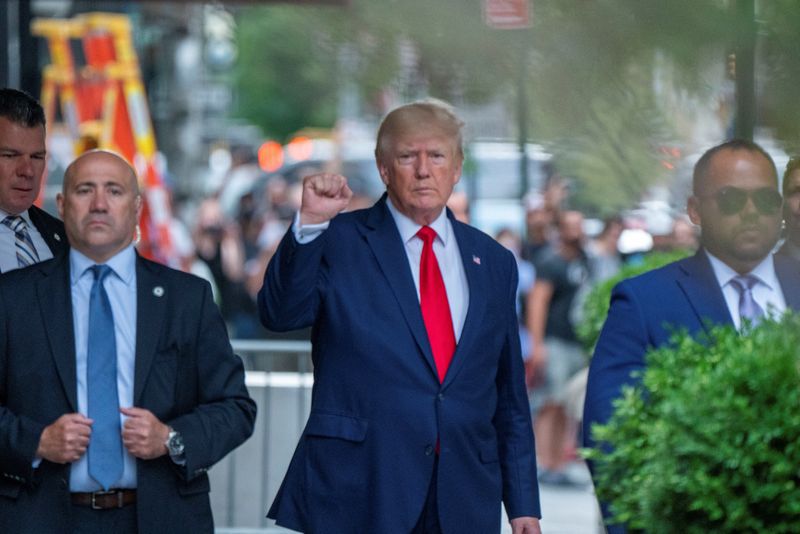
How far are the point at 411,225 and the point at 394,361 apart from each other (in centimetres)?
43

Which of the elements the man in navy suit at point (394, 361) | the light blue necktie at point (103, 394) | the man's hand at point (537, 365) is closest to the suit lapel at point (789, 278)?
the man in navy suit at point (394, 361)

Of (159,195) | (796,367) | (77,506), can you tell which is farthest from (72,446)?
(159,195)

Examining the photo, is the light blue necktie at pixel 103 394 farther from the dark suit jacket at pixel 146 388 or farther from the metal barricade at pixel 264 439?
the metal barricade at pixel 264 439

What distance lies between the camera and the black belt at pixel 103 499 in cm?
397

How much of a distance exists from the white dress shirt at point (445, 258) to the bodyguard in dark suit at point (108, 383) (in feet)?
1.95

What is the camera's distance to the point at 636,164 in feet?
6.73

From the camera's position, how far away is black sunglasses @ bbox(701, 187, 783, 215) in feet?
8.02

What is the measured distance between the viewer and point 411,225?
4320 millimetres

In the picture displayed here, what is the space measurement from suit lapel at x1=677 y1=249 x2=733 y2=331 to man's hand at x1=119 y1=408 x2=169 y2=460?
4.70 ft

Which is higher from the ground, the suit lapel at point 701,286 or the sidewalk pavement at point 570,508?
the suit lapel at point 701,286

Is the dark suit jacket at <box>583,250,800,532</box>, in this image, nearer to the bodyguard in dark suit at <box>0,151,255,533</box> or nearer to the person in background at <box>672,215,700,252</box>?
the person in background at <box>672,215,700,252</box>

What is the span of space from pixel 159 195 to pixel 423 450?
11.8 meters

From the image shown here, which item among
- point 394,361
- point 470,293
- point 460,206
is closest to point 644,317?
point 470,293

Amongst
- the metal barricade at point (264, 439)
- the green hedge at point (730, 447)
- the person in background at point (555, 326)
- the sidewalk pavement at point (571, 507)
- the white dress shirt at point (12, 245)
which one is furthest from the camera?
the person in background at point (555, 326)
